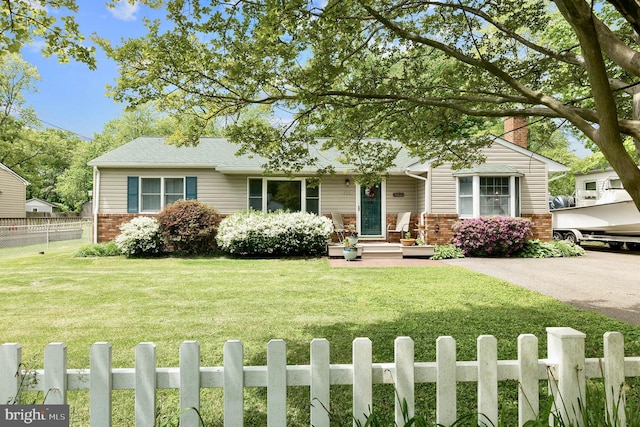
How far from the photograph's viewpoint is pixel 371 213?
1470 centimetres

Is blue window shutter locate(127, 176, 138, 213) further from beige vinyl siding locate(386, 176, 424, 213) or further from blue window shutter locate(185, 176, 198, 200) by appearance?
beige vinyl siding locate(386, 176, 424, 213)

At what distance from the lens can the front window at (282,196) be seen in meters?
14.6

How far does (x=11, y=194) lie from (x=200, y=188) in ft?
67.4

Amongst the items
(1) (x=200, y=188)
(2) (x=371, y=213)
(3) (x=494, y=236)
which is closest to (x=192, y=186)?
(1) (x=200, y=188)

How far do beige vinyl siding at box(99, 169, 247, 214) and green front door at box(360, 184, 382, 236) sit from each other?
4588mm

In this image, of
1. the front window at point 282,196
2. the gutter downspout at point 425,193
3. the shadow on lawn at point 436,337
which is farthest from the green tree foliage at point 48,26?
the gutter downspout at point 425,193

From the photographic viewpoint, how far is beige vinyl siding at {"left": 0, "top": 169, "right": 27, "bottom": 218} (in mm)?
24922

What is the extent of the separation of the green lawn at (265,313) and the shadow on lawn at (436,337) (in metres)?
0.01

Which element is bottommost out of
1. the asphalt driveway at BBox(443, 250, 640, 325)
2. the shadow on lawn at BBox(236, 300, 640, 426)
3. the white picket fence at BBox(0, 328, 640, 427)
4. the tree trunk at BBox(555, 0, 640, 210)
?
the shadow on lawn at BBox(236, 300, 640, 426)

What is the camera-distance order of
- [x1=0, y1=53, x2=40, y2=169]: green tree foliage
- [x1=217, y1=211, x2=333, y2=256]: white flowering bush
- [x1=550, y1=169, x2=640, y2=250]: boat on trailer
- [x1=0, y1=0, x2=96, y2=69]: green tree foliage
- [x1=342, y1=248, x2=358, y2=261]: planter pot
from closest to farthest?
[x1=0, y1=0, x2=96, y2=69]: green tree foliage, [x1=342, y1=248, x2=358, y2=261]: planter pot, [x1=217, y1=211, x2=333, y2=256]: white flowering bush, [x1=550, y1=169, x2=640, y2=250]: boat on trailer, [x1=0, y1=53, x2=40, y2=169]: green tree foliage

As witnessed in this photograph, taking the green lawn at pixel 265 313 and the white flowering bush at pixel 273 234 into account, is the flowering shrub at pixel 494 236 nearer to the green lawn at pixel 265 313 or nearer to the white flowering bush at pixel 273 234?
the green lawn at pixel 265 313

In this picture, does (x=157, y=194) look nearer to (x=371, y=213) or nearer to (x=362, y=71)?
(x=371, y=213)

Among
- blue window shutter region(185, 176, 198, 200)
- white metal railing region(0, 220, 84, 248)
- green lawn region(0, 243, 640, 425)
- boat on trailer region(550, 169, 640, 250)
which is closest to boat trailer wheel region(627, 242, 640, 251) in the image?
boat on trailer region(550, 169, 640, 250)

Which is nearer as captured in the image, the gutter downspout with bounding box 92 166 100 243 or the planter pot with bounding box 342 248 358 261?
the planter pot with bounding box 342 248 358 261
